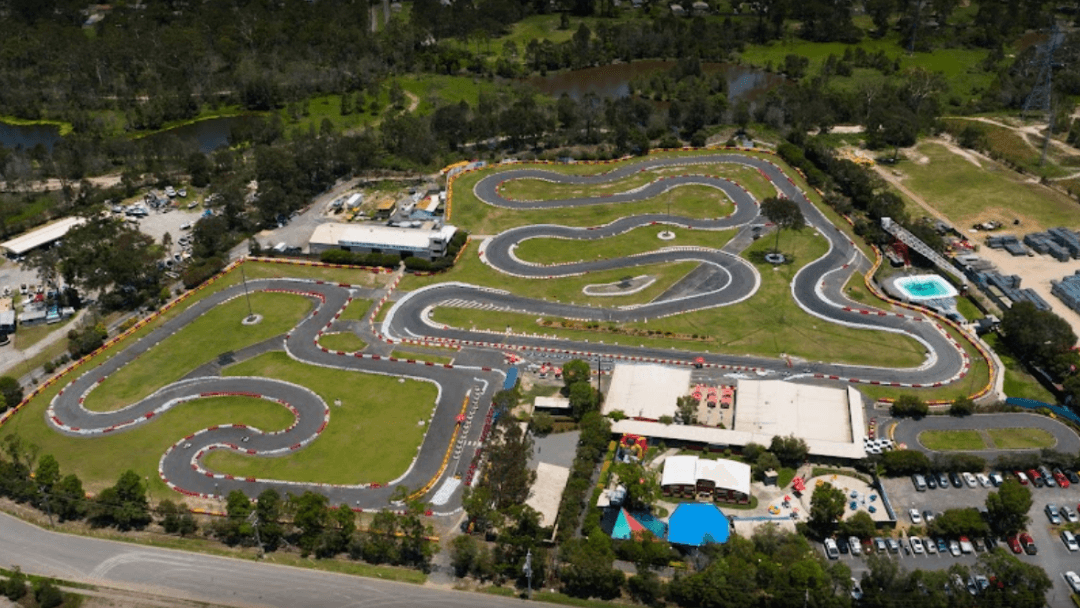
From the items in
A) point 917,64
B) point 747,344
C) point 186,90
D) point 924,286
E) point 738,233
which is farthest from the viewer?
point 917,64

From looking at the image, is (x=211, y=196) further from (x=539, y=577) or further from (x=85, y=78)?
(x=539, y=577)

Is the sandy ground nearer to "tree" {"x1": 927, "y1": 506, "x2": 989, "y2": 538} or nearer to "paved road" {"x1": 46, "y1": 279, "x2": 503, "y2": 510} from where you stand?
"tree" {"x1": 927, "y1": 506, "x2": 989, "y2": 538}

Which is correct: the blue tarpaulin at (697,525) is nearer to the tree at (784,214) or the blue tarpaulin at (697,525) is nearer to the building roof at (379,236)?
the tree at (784,214)

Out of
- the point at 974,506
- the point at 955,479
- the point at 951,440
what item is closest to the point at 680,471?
the point at 955,479

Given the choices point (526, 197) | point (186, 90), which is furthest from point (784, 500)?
point (186, 90)

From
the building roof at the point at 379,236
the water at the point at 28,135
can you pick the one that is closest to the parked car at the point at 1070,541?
the building roof at the point at 379,236

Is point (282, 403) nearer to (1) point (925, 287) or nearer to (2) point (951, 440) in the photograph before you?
(2) point (951, 440)

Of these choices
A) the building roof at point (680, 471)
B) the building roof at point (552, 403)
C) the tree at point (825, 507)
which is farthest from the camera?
the building roof at point (552, 403)
